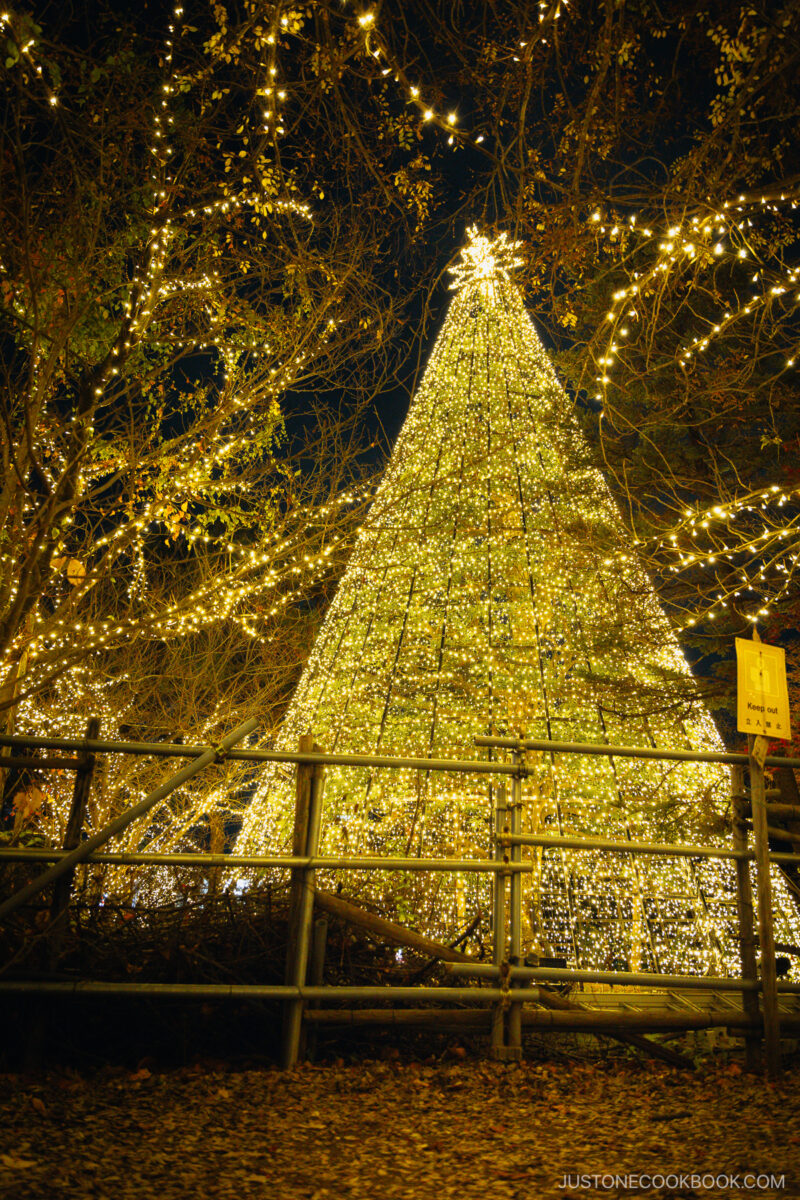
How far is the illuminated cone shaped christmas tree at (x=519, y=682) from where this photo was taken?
5637mm

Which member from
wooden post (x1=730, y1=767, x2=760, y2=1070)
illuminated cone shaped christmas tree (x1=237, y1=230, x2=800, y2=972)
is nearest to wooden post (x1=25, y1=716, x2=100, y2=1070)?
wooden post (x1=730, y1=767, x2=760, y2=1070)

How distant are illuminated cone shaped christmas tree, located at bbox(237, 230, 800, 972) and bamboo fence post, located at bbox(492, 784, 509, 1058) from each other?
226cm

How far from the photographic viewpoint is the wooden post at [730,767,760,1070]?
292 cm

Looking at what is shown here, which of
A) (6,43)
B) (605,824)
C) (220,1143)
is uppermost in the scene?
(6,43)

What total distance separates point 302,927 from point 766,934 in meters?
1.87

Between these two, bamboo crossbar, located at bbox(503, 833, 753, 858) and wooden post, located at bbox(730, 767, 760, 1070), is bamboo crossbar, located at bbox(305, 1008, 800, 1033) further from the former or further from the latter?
bamboo crossbar, located at bbox(503, 833, 753, 858)

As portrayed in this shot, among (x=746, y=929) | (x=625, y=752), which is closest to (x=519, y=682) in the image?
(x=625, y=752)

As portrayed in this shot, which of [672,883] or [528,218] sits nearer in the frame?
[528,218]

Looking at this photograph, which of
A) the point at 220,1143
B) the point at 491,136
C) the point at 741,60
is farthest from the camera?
the point at 491,136

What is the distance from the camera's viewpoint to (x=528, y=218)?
15.3ft

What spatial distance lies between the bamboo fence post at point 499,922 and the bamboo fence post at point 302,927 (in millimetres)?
731

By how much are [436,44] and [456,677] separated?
4.45 m

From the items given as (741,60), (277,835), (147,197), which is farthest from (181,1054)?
(741,60)

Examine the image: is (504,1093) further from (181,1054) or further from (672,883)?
(672,883)
